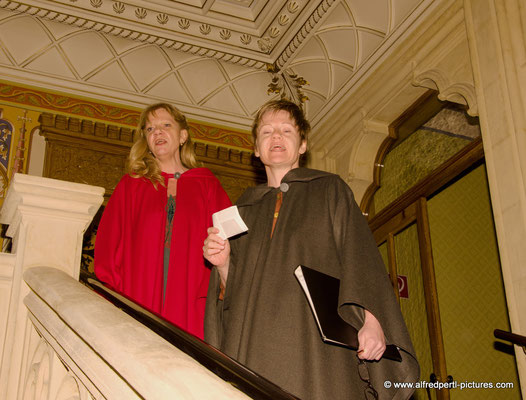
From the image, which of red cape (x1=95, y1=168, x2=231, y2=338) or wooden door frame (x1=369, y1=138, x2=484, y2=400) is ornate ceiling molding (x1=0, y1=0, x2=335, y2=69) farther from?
red cape (x1=95, y1=168, x2=231, y2=338)

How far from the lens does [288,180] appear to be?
2.31 m

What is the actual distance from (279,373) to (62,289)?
635mm

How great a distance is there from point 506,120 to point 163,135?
2.07m

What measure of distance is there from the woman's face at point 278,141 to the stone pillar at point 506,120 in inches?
71.4

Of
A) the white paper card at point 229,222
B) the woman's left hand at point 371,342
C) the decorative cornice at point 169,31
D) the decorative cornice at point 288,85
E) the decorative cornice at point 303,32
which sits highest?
the decorative cornice at point 169,31

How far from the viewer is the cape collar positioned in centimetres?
229

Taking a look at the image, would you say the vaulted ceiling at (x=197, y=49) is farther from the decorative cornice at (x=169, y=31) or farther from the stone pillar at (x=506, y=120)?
the stone pillar at (x=506, y=120)

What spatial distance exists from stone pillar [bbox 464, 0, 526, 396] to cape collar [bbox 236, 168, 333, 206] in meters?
1.86

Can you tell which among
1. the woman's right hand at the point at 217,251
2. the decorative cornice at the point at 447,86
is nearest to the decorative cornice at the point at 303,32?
the decorative cornice at the point at 447,86

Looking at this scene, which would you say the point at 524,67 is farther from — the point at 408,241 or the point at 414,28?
the point at 408,241

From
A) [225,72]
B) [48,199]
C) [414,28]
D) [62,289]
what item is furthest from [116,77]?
[62,289]

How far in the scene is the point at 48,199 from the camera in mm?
2182

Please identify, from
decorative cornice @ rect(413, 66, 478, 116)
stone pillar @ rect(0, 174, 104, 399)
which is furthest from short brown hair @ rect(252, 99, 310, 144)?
decorative cornice @ rect(413, 66, 478, 116)

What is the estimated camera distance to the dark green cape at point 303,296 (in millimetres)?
1888
